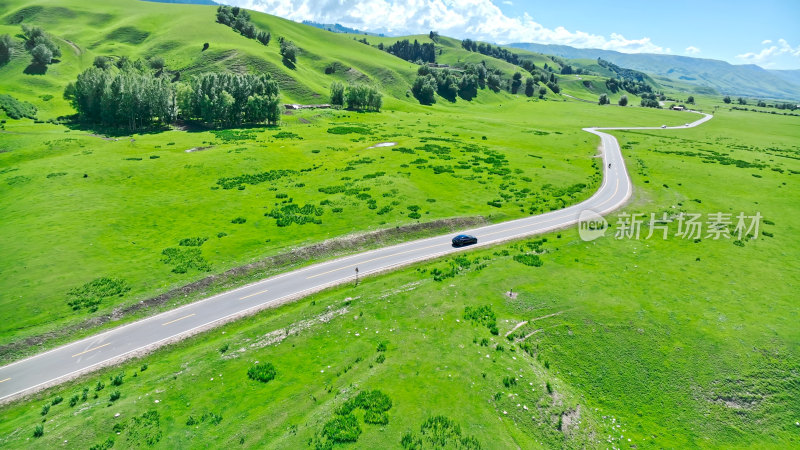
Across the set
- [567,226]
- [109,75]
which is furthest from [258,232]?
[109,75]

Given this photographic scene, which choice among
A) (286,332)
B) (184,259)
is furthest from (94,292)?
(286,332)

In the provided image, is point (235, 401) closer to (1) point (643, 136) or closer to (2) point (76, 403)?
(2) point (76, 403)

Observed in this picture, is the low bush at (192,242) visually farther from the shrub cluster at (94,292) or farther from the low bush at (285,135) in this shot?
the low bush at (285,135)

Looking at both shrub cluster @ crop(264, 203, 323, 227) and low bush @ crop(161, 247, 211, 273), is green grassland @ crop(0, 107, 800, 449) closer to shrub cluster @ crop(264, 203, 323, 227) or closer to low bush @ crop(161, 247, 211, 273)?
low bush @ crop(161, 247, 211, 273)

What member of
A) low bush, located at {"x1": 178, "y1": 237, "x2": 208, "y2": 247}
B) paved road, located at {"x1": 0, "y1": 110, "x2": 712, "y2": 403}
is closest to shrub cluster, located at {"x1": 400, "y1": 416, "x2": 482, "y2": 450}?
paved road, located at {"x1": 0, "y1": 110, "x2": 712, "y2": 403}

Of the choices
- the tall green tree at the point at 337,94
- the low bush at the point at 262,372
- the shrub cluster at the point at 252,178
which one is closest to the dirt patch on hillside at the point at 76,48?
the tall green tree at the point at 337,94
